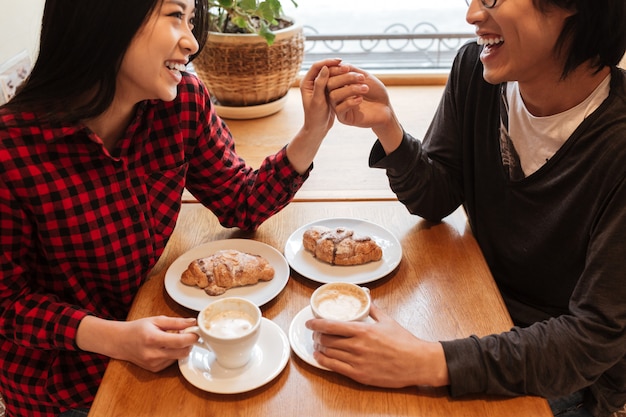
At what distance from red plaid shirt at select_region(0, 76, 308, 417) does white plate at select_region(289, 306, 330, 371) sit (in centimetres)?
32

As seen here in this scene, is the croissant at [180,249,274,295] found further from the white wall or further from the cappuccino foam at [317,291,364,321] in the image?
the white wall

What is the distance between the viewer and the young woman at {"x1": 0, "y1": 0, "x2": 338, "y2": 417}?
3.36ft

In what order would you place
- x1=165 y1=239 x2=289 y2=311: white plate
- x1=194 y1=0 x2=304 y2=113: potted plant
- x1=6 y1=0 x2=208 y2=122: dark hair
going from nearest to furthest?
x1=6 y1=0 x2=208 y2=122: dark hair < x1=165 y1=239 x2=289 y2=311: white plate < x1=194 y1=0 x2=304 y2=113: potted plant

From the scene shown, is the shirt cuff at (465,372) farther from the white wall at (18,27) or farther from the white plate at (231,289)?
the white wall at (18,27)

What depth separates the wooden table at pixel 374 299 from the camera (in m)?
0.91

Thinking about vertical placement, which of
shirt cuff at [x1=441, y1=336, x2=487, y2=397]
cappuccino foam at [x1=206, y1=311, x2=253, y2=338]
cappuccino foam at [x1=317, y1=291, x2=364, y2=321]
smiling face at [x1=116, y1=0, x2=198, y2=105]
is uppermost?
smiling face at [x1=116, y1=0, x2=198, y2=105]

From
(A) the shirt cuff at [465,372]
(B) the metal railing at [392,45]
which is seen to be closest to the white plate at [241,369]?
(A) the shirt cuff at [465,372]

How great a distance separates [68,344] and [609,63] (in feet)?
3.49

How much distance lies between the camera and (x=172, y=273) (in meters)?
1.19

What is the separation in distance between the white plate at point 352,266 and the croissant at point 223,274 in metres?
0.07

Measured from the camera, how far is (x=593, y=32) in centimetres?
105

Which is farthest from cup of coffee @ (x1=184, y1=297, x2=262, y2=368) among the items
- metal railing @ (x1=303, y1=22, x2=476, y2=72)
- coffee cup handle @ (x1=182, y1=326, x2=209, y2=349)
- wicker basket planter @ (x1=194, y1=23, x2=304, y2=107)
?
metal railing @ (x1=303, y1=22, x2=476, y2=72)

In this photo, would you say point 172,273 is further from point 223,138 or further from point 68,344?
point 223,138

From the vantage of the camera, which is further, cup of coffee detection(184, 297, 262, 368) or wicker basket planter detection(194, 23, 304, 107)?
wicker basket planter detection(194, 23, 304, 107)
